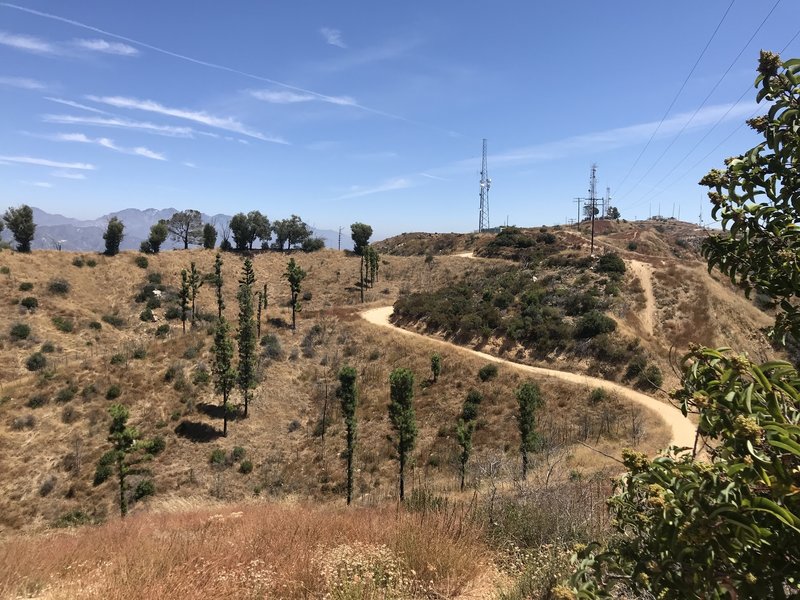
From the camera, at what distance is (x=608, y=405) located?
3656 centimetres

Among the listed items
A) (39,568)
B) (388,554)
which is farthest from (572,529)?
(39,568)

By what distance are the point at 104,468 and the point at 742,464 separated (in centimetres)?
4527

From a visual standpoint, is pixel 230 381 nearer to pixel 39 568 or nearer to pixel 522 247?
pixel 39 568

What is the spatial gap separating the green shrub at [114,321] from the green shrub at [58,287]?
8.47 meters

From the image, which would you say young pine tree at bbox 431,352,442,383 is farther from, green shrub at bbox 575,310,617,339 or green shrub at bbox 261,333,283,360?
green shrub at bbox 261,333,283,360

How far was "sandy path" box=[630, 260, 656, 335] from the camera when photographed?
4857 cm

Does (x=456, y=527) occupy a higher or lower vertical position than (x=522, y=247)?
lower

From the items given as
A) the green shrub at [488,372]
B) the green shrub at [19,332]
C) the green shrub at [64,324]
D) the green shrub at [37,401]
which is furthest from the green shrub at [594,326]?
the green shrub at [19,332]

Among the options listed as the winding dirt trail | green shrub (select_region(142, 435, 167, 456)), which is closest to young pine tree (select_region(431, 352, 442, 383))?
the winding dirt trail

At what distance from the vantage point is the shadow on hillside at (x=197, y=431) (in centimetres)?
4184

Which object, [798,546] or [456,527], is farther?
[456,527]

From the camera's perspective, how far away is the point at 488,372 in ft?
145

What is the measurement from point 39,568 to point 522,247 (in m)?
80.2

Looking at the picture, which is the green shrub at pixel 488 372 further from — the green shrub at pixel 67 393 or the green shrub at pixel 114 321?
the green shrub at pixel 114 321
